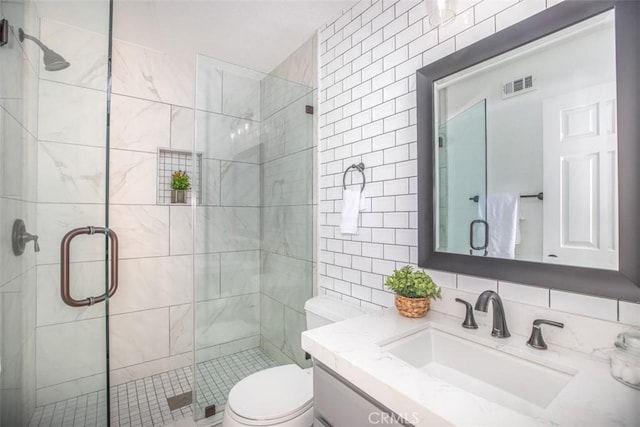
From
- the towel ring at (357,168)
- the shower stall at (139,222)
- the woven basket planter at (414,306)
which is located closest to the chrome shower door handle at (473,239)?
the woven basket planter at (414,306)

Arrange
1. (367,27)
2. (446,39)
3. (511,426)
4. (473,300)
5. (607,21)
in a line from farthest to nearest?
(367,27)
(446,39)
(473,300)
(607,21)
(511,426)

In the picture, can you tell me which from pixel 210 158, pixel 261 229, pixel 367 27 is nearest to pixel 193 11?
pixel 210 158

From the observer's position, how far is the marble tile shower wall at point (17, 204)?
930mm

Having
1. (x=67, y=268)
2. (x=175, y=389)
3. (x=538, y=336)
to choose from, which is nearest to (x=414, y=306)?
(x=538, y=336)

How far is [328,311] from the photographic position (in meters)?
1.66

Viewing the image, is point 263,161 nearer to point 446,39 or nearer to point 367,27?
point 367,27

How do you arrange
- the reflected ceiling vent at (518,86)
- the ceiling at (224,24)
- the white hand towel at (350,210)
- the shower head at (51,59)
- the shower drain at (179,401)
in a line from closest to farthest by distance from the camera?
the reflected ceiling vent at (518,86)
the shower head at (51,59)
the white hand towel at (350,210)
the ceiling at (224,24)
the shower drain at (179,401)

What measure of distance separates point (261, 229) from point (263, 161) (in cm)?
49

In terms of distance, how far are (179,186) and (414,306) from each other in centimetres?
199

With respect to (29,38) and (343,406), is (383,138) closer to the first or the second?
(343,406)

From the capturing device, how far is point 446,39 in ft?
4.20

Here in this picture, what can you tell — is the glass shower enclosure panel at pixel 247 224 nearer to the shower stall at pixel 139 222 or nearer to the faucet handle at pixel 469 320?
the shower stall at pixel 139 222

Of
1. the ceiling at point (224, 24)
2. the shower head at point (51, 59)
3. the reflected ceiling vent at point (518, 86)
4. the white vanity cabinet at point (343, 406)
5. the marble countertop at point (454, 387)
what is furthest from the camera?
the ceiling at point (224, 24)

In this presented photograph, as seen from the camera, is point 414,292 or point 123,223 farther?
point 123,223
